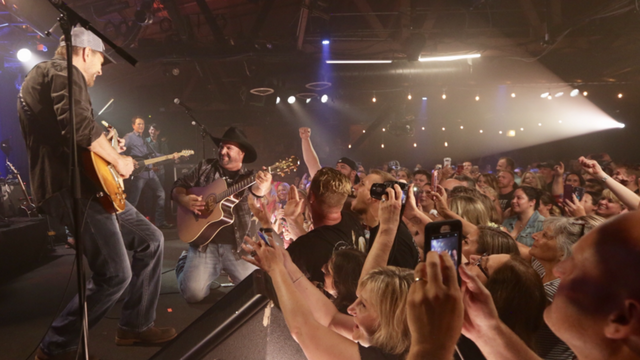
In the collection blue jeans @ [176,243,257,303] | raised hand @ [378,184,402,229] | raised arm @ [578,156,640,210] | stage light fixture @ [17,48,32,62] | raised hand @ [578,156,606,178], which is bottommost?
blue jeans @ [176,243,257,303]

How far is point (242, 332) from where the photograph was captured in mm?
1620

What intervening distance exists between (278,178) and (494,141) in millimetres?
11548

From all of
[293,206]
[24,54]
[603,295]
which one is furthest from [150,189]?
[603,295]

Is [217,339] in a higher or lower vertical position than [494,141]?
lower

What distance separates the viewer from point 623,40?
8719 mm

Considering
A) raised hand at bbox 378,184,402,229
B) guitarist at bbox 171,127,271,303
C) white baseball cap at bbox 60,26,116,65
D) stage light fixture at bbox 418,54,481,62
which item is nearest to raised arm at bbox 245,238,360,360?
raised hand at bbox 378,184,402,229

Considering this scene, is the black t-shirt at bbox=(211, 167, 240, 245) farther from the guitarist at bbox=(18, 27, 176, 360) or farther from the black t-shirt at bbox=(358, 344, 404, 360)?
the black t-shirt at bbox=(358, 344, 404, 360)

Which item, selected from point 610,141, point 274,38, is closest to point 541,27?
point 274,38

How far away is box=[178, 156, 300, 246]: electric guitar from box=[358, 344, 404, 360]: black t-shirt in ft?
8.07

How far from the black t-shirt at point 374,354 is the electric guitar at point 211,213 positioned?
2459mm

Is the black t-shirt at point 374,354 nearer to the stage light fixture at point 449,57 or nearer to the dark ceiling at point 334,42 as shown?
the dark ceiling at point 334,42

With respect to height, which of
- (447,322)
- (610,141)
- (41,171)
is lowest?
(447,322)

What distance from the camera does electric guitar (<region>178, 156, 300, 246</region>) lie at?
12.8 feet

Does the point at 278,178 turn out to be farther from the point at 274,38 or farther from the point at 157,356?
the point at 157,356
